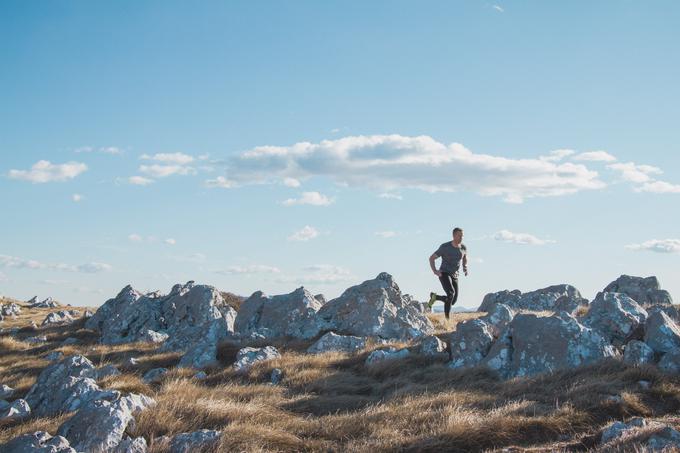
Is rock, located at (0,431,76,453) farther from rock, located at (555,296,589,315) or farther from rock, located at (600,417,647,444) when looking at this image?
rock, located at (555,296,589,315)

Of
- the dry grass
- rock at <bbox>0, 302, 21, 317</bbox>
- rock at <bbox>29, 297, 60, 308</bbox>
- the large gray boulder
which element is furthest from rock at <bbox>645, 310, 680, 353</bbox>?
rock at <bbox>29, 297, 60, 308</bbox>

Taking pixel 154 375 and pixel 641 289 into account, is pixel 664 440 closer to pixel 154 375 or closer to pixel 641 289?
pixel 154 375

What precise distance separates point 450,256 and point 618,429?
10991 mm

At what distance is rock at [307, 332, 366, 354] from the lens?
15099mm

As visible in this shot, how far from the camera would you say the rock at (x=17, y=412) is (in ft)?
30.8

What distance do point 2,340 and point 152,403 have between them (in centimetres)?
1567

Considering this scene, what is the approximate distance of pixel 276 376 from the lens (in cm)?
1180

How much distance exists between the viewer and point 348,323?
1800 centimetres

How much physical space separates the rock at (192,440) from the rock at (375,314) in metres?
10.8

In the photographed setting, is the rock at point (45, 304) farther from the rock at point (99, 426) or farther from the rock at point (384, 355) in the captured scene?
the rock at point (99, 426)

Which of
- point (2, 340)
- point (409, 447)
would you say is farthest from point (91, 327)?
point (409, 447)

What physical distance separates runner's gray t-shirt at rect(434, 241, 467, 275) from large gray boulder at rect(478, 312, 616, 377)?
17.6 ft

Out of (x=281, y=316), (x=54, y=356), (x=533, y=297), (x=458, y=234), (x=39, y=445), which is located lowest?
(x=54, y=356)

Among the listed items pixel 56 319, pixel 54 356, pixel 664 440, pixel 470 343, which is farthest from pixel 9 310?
pixel 664 440
